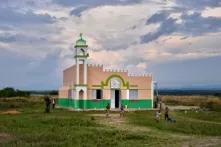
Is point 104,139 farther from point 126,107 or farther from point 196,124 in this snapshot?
point 126,107

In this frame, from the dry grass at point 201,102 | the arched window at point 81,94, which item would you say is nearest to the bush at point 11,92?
the dry grass at point 201,102

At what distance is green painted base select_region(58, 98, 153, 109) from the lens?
58597 millimetres

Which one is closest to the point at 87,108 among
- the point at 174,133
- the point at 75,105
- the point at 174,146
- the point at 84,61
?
the point at 75,105

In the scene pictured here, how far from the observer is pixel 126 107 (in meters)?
60.7

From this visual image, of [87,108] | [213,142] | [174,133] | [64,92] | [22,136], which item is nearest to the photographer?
[213,142]

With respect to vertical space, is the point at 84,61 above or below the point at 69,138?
above

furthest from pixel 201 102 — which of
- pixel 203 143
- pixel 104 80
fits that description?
pixel 203 143

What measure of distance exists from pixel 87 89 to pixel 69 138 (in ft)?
98.0

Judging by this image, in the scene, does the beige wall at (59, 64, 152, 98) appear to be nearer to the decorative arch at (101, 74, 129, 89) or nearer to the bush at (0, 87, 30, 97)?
the decorative arch at (101, 74, 129, 89)

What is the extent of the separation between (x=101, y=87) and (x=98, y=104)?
81.6 inches

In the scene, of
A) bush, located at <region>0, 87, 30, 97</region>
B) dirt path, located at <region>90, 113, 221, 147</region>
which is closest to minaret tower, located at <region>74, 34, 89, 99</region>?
dirt path, located at <region>90, 113, 221, 147</region>

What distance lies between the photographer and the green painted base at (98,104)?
192 ft

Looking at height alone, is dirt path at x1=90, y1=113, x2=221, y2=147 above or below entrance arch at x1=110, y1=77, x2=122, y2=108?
below

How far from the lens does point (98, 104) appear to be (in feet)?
195
